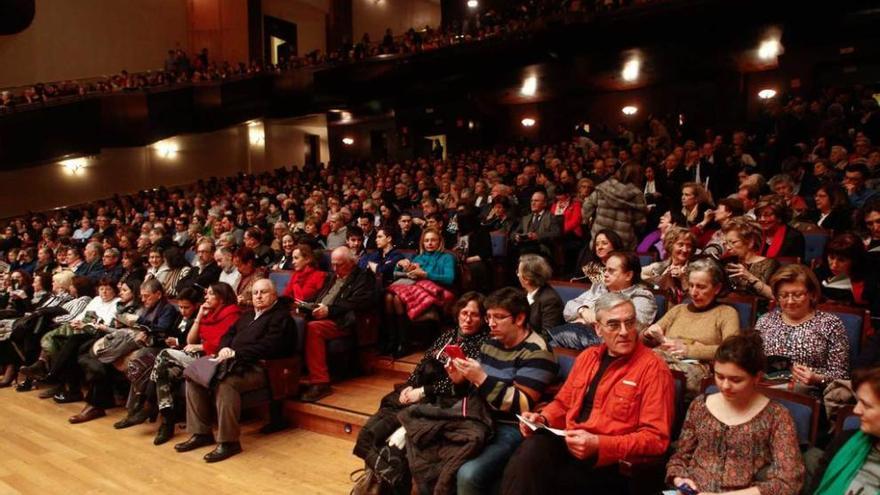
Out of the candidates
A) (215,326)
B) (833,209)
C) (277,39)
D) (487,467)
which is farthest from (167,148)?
(487,467)

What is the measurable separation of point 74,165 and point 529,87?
864cm

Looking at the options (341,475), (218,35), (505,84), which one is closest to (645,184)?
(341,475)

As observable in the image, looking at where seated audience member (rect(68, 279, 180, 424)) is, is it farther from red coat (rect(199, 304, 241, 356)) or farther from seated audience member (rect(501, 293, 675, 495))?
seated audience member (rect(501, 293, 675, 495))

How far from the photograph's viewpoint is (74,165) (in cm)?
1220

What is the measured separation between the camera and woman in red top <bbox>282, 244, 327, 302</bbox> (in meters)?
3.95

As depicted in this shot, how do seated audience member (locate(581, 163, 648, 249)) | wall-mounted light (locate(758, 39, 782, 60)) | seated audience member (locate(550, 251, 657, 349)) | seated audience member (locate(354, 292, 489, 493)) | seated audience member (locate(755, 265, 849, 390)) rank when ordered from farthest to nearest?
1. wall-mounted light (locate(758, 39, 782, 60))
2. seated audience member (locate(581, 163, 648, 249))
3. seated audience member (locate(550, 251, 657, 349))
4. seated audience member (locate(354, 292, 489, 493))
5. seated audience member (locate(755, 265, 849, 390))

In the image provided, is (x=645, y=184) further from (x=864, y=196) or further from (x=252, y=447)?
(x=252, y=447)

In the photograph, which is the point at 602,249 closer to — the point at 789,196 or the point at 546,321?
the point at 546,321

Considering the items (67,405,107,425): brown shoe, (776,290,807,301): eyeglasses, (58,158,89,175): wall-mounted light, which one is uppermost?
(58,158,89,175): wall-mounted light

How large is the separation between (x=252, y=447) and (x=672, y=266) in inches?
85.8

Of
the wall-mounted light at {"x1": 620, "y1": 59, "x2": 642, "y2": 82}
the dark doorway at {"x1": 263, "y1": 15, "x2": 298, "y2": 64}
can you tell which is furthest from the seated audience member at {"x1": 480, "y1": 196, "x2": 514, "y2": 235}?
the dark doorway at {"x1": 263, "y1": 15, "x2": 298, "y2": 64}

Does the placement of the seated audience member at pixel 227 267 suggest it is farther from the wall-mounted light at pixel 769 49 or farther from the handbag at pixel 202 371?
the wall-mounted light at pixel 769 49

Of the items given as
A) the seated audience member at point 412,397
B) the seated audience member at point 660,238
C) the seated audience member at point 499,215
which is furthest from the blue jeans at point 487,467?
the seated audience member at point 499,215

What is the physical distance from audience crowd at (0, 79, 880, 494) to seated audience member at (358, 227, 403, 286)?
0.02 meters
